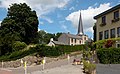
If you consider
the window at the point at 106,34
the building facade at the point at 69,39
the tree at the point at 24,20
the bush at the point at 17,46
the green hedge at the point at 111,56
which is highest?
the tree at the point at 24,20

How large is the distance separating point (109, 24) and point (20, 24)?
113 ft

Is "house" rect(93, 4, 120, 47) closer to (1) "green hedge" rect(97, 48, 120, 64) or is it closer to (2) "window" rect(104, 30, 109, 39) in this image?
(2) "window" rect(104, 30, 109, 39)

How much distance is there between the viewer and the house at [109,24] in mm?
41812

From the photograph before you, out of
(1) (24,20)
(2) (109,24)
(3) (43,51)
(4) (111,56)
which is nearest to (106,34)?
(2) (109,24)

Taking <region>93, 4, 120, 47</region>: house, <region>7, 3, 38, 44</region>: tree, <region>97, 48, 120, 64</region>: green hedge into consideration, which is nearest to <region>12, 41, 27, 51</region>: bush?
<region>7, 3, 38, 44</region>: tree

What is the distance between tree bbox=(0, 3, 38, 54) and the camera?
7175cm

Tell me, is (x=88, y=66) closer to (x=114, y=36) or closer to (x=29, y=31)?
(x=114, y=36)

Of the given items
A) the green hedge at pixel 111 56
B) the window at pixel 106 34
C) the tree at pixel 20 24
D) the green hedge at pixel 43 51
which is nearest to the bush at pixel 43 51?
the green hedge at pixel 43 51

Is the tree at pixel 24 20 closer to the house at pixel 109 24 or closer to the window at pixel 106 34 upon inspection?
the house at pixel 109 24

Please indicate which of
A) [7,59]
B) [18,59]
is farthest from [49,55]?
[7,59]

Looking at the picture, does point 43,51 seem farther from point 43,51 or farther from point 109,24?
point 109,24

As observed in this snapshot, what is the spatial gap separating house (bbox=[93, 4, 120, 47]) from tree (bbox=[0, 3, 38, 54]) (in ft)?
89.8

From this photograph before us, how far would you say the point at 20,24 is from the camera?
72.6 meters

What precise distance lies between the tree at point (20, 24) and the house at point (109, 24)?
27.4 m
